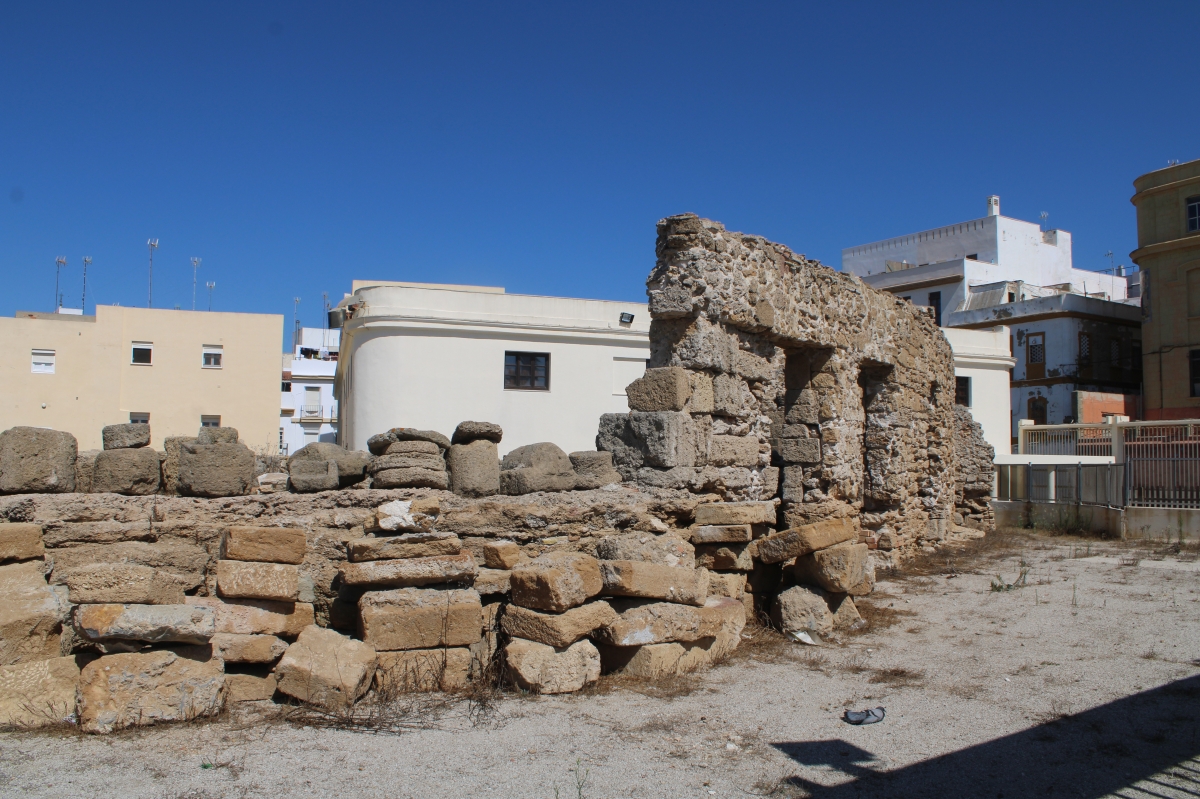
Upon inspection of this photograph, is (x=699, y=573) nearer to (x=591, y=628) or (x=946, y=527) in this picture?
(x=591, y=628)

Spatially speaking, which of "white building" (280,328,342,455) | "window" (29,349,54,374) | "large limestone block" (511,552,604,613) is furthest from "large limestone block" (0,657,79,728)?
"white building" (280,328,342,455)

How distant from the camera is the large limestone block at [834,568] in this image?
20.6 feet

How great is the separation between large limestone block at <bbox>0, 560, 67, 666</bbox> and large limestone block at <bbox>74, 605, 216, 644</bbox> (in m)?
0.23

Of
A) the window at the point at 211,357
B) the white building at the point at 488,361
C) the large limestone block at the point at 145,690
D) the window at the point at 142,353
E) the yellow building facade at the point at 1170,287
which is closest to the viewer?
the large limestone block at the point at 145,690

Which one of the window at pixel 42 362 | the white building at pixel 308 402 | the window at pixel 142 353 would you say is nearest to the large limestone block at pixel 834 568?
the window at pixel 142 353

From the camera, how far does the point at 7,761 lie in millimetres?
3656

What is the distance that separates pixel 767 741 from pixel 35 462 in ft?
15.6

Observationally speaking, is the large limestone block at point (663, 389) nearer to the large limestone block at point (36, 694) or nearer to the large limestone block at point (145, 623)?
the large limestone block at point (145, 623)

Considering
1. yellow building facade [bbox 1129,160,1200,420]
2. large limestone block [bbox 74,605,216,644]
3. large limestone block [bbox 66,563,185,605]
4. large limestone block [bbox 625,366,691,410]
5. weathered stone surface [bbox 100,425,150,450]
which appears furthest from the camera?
yellow building facade [bbox 1129,160,1200,420]

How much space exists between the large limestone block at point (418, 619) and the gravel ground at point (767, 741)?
0.53 metres

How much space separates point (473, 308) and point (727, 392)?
510 inches

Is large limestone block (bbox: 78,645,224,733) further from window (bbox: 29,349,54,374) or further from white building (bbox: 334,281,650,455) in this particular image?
window (bbox: 29,349,54,374)

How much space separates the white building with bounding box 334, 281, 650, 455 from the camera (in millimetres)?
18859

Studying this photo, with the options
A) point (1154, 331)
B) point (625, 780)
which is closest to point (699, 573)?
point (625, 780)
